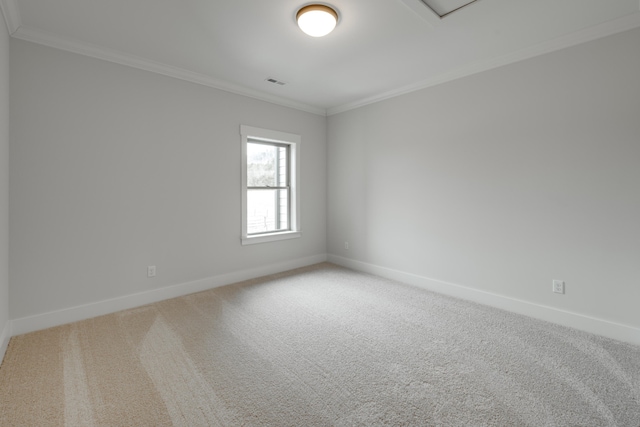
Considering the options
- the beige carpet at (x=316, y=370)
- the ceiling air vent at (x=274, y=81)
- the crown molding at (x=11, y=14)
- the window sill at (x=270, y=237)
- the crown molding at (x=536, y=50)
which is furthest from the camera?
the window sill at (x=270, y=237)

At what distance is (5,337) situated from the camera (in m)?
2.31

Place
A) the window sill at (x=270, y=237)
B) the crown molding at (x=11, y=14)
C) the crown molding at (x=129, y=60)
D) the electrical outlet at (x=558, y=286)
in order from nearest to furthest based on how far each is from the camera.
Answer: the crown molding at (x=11, y=14) → the crown molding at (x=129, y=60) → the electrical outlet at (x=558, y=286) → the window sill at (x=270, y=237)

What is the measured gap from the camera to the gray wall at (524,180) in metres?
2.47

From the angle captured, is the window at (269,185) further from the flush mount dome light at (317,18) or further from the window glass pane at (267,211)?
the flush mount dome light at (317,18)

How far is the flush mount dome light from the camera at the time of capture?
2.19m

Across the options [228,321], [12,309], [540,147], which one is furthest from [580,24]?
[12,309]

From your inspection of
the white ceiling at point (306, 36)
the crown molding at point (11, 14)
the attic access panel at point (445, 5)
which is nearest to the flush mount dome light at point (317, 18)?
the white ceiling at point (306, 36)

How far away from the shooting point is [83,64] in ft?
9.13

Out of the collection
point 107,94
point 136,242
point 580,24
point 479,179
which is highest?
point 580,24

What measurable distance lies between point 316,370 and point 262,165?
3136mm

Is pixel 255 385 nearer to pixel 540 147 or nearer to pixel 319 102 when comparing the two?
pixel 540 147

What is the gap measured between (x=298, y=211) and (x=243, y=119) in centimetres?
160

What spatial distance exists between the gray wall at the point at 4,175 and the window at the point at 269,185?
217 centimetres

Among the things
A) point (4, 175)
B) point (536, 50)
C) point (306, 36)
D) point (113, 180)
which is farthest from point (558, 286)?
point (4, 175)
